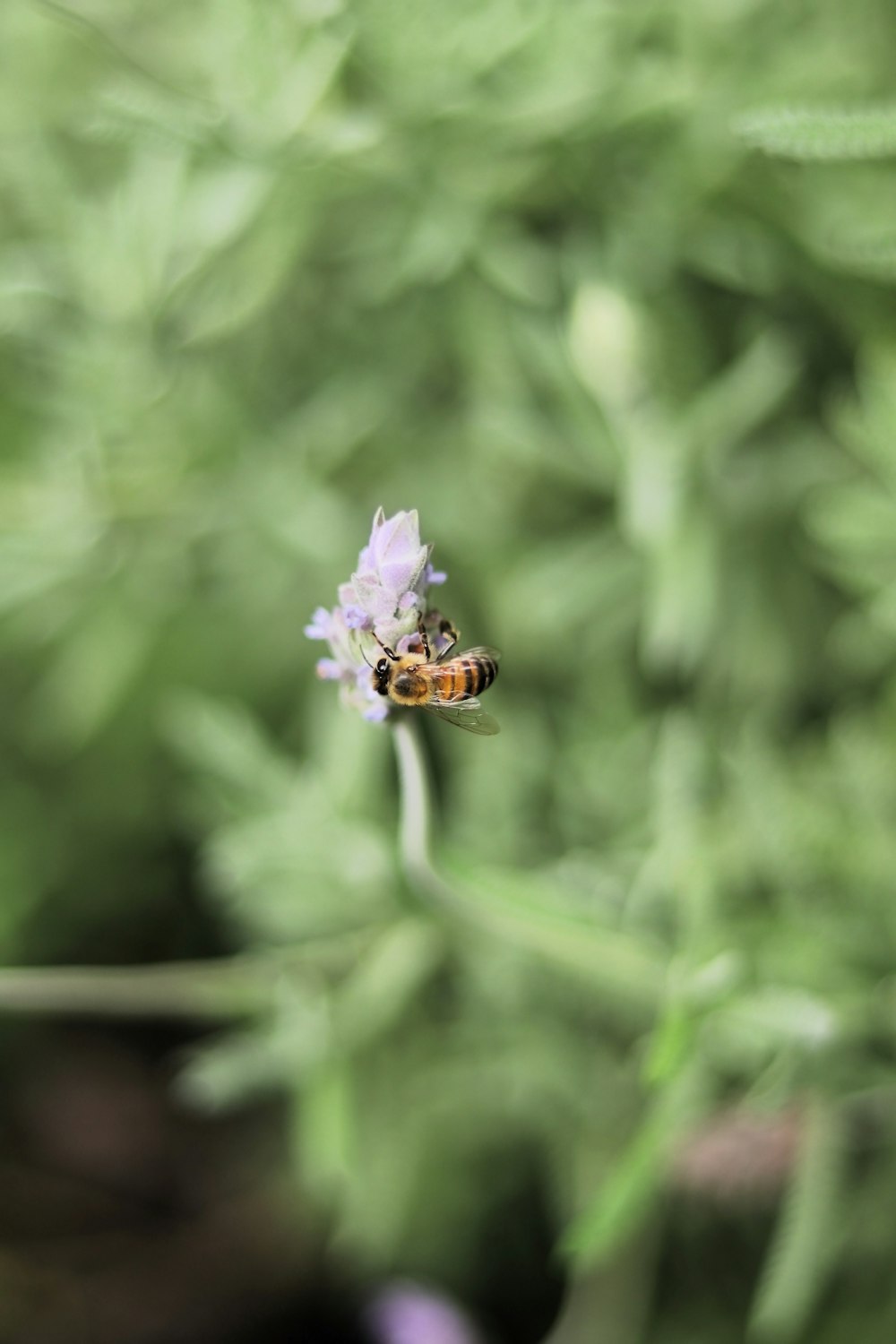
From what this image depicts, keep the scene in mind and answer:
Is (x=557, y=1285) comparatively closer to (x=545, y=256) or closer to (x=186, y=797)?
(x=186, y=797)

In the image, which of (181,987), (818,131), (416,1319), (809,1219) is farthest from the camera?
(416,1319)

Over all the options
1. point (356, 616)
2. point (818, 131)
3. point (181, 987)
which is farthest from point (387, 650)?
point (181, 987)

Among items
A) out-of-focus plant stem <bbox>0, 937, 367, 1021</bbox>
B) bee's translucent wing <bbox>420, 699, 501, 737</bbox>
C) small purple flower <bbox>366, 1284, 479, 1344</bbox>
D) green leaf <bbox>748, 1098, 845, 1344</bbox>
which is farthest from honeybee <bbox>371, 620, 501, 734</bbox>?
small purple flower <bbox>366, 1284, 479, 1344</bbox>

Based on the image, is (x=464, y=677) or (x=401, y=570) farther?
(x=464, y=677)

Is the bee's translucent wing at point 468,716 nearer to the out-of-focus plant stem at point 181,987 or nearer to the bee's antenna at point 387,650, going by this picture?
the bee's antenna at point 387,650

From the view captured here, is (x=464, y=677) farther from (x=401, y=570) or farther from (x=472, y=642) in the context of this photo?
(x=472, y=642)

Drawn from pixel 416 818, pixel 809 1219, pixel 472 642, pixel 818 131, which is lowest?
pixel 809 1219

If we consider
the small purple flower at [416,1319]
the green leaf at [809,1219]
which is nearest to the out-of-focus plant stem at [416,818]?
the green leaf at [809,1219]

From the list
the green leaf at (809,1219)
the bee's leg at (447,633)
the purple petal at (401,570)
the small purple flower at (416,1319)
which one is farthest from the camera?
the small purple flower at (416,1319)

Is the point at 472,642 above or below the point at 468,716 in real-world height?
above

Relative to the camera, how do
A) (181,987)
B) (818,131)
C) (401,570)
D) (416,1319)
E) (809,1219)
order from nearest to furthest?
(401,570)
(818,131)
(809,1219)
(181,987)
(416,1319)
